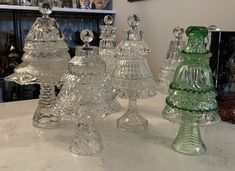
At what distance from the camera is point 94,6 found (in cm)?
185

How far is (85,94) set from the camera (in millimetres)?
557

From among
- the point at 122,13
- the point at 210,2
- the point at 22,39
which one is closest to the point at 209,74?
the point at 210,2

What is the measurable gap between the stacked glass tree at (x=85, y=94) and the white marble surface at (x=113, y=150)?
0.04 metres

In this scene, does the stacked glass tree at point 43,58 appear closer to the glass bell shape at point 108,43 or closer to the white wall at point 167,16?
the glass bell shape at point 108,43

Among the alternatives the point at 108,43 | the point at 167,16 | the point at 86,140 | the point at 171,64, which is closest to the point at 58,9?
the point at 167,16

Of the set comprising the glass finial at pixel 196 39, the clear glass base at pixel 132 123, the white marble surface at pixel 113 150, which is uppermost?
the glass finial at pixel 196 39

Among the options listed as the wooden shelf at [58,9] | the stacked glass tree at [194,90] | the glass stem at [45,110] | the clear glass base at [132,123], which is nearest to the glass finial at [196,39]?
the stacked glass tree at [194,90]

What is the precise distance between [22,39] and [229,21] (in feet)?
4.04

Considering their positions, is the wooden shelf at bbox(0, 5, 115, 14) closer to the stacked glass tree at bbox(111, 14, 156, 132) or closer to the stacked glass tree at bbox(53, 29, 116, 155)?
the stacked glass tree at bbox(111, 14, 156, 132)

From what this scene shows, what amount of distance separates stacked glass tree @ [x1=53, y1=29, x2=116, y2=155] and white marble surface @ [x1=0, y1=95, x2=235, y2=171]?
0.12ft

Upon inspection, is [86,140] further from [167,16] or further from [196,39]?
[167,16]

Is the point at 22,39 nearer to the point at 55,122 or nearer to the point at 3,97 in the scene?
the point at 3,97

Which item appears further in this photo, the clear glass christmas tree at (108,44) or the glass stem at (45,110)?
the clear glass christmas tree at (108,44)

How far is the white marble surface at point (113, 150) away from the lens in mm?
532
